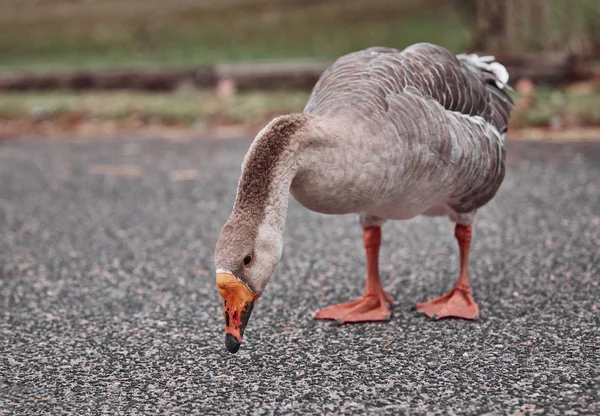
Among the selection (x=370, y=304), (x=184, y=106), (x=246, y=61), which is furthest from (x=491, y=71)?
(x=246, y=61)

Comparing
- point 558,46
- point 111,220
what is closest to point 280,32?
point 558,46

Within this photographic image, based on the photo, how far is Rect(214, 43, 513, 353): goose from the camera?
2.78 m

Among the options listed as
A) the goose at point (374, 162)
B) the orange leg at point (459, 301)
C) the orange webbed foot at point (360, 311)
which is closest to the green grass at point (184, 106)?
the orange leg at point (459, 301)

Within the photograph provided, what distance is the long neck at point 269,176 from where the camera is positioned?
9.09 feet

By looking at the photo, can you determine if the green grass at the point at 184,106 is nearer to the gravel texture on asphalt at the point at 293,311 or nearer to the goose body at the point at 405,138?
the gravel texture on asphalt at the point at 293,311

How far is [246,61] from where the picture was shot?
459 inches

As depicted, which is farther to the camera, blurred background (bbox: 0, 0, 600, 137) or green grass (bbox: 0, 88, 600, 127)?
blurred background (bbox: 0, 0, 600, 137)

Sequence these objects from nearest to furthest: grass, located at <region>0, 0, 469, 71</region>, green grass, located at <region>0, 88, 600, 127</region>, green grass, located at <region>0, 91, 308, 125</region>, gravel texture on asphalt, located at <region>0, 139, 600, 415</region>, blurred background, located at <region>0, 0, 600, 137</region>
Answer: gravel texture on asphalt, located at <region>0, 139, 600, 415</region>
green grass, located at <region>0, 88, 600, 127</region>
green grass, located at <region>0, 91, 308, 125</region>
blurred background, located at <region>0, 0, 600, 137</region>
grass, located at <region>0, 0, 469, 71</region>

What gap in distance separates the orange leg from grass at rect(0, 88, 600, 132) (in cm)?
464

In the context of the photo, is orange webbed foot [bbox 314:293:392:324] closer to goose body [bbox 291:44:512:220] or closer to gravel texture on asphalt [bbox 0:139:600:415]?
gravel texture on asphalt [bbox 0:139:600:415]

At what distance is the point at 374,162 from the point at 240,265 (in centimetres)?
63

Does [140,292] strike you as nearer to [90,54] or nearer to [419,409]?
[419,409]

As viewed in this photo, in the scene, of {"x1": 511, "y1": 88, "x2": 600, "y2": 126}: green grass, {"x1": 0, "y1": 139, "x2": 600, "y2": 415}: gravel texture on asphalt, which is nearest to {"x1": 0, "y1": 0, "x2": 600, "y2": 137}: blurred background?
{"x1": 511, "y1": 88, "x2": 600, "y2": 126}: green grass

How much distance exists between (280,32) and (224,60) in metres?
2.65
